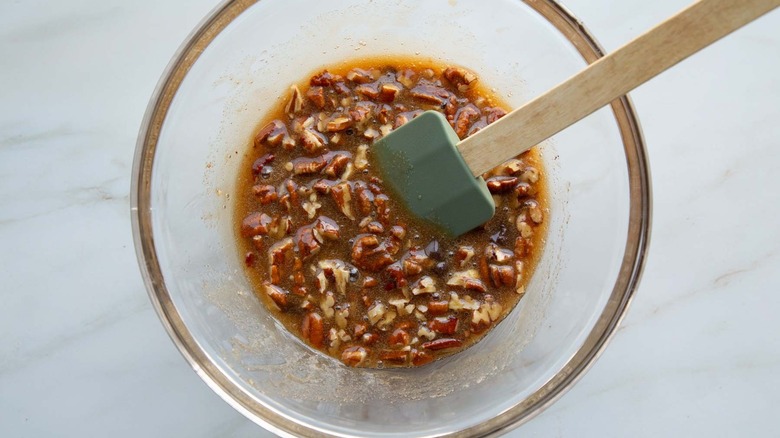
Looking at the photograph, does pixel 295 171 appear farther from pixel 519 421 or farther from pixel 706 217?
pixel 706 217

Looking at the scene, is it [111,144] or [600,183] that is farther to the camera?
[111,144]

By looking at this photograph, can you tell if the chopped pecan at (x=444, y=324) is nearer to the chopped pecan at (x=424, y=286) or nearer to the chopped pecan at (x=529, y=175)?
the chopped pecan at (x=424, y=286)

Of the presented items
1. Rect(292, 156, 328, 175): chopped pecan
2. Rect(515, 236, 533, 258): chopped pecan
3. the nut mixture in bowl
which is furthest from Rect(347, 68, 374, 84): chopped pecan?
Rect(515, 236, 533, 258): chopped pecan

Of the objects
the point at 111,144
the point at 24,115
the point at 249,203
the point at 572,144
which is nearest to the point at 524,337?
the point at 572,144

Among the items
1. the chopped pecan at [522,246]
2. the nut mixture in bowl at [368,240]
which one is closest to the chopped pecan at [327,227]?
the nut mixture in bowl at [368,240]

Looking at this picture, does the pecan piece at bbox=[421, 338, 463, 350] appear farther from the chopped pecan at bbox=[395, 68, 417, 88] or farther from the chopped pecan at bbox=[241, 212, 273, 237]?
the chopped pecan at bbox=[395, 68, 417, 88]

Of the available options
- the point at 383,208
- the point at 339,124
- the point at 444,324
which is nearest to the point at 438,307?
the point at 444,324
